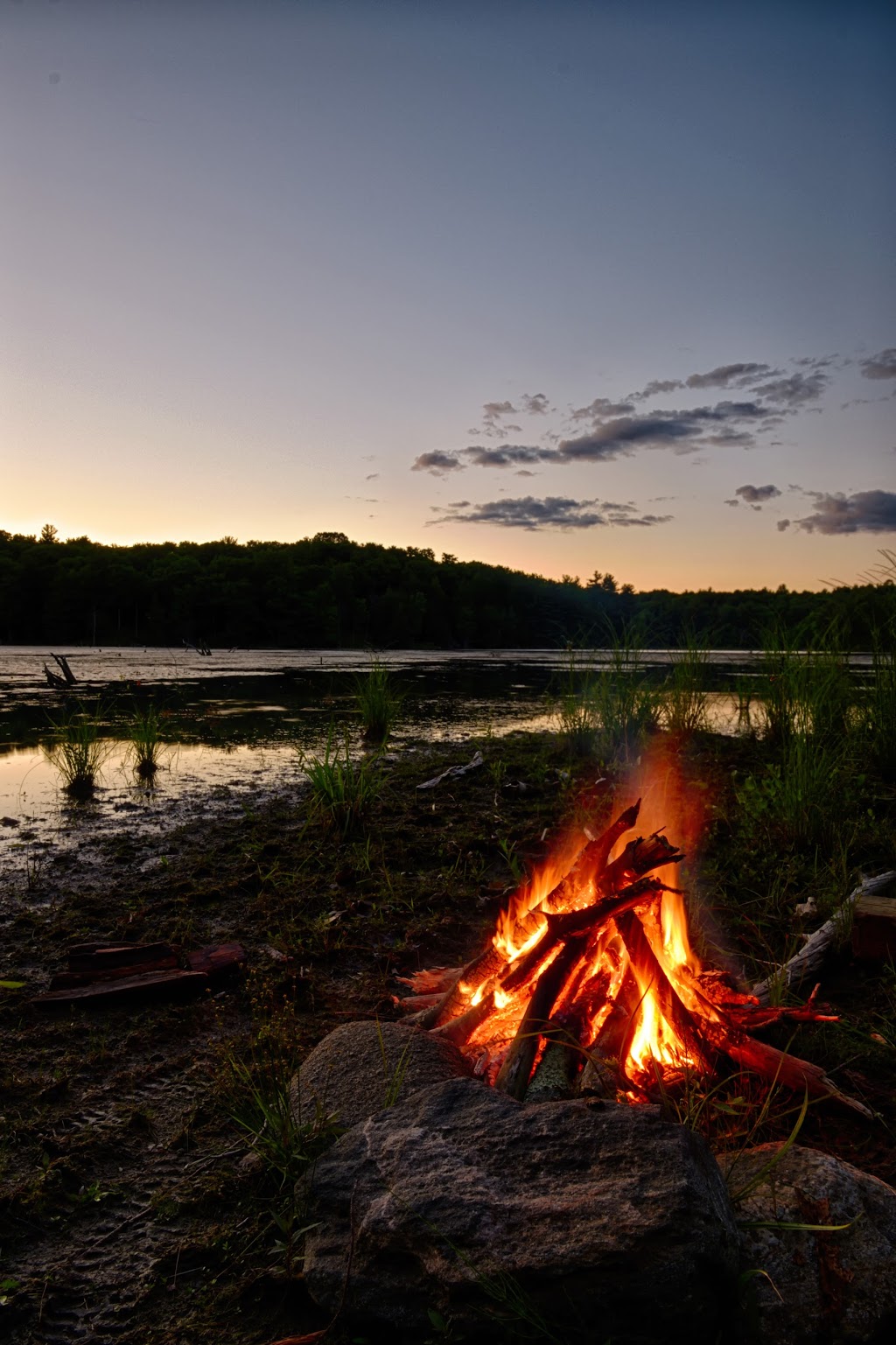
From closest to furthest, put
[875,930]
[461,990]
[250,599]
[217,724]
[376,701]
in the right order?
[461,990] → [875,930] → [376,701] → [217,724] → [250,599]

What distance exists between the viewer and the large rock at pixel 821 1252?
1785 millimetres

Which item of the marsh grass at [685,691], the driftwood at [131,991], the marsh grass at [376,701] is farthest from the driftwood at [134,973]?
the marsh grass at [685,691]

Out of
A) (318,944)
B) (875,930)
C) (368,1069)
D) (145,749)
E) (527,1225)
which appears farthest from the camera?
(145,749)

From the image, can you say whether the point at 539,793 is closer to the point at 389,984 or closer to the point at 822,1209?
the point at 389,984

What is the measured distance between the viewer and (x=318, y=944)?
4.58 metres

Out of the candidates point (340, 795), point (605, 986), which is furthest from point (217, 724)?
point (605, 986)

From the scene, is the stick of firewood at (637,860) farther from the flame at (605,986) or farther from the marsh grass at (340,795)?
the marsh grass at (340,795)

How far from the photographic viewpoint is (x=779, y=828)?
552 cm

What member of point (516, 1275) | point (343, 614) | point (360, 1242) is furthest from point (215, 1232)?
point (343, 614)

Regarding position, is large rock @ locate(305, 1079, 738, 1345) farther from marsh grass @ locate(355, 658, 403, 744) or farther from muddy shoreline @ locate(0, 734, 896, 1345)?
marsh grass @ locate(355, 658, 403, 744)

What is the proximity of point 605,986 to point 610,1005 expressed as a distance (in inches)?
4.2

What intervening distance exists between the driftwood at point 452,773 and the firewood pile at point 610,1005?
5.11 metres

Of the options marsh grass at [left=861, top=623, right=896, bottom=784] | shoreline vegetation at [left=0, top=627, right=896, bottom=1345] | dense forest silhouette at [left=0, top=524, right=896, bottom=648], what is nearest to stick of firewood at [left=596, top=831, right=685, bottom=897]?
shoreline vegetation at [left=0, top=627, right=896, bottom=1345]

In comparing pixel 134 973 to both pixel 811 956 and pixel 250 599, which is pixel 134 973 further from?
pixel 250 599
